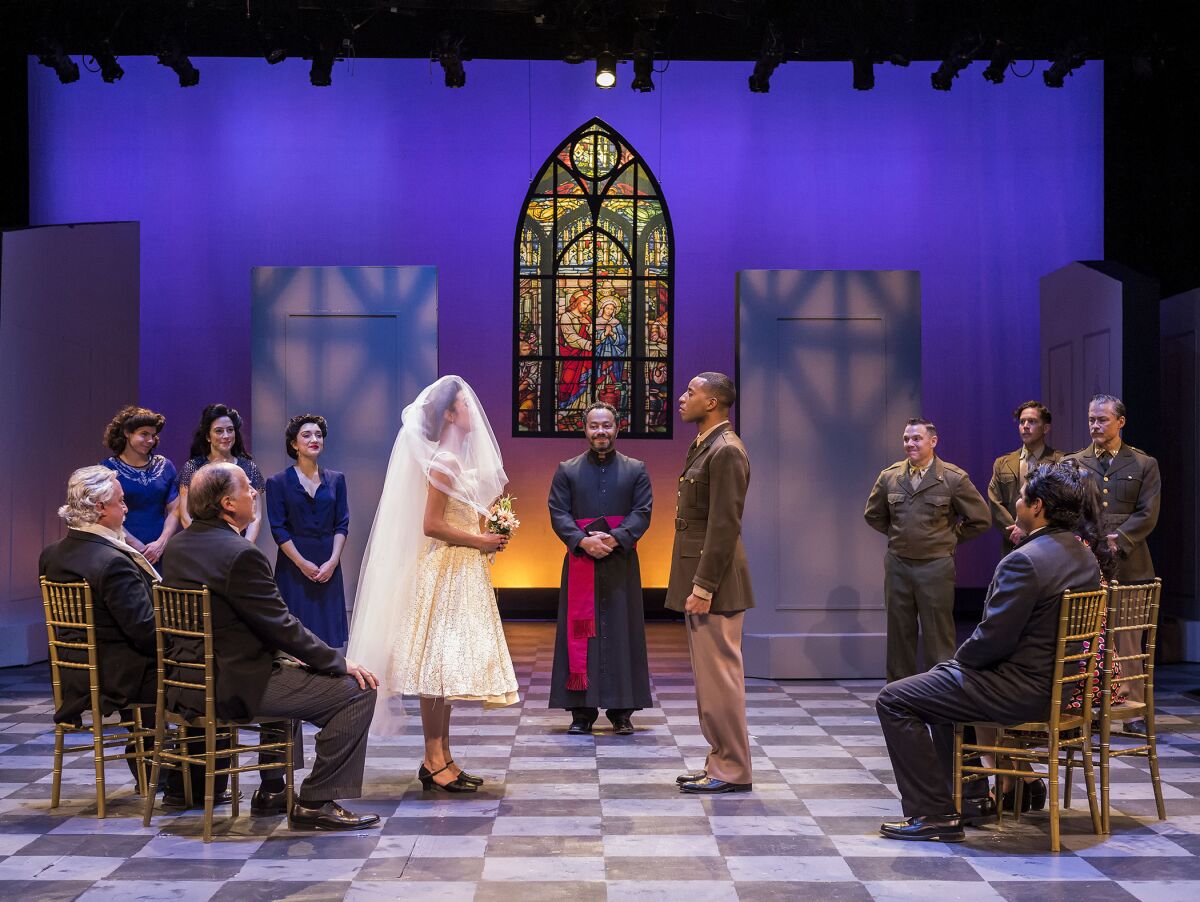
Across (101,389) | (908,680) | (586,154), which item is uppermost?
(586,154)

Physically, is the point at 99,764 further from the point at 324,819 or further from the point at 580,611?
the point at 580,611

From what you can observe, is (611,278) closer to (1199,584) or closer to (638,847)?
(1199,584)

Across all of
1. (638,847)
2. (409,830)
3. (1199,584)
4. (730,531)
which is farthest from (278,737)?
(1199,584)

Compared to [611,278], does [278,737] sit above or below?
below

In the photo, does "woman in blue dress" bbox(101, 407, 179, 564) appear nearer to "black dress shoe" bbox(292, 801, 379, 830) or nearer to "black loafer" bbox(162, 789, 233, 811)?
"black loafer" bbox(162, 789, 233, 811)

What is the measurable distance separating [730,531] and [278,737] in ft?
5.82

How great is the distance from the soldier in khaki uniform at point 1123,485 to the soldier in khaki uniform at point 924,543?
2.31 feet

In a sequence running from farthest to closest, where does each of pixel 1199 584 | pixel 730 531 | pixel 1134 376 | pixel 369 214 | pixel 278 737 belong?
pixel 369 214
pixel 1199 584
pixel 1134 376
pixel 730 531
pixel 278 737

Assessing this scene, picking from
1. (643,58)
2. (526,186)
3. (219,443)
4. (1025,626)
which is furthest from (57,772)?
(526,186)

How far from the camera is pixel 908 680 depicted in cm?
409

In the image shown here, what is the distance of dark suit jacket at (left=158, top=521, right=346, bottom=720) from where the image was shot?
399 cm

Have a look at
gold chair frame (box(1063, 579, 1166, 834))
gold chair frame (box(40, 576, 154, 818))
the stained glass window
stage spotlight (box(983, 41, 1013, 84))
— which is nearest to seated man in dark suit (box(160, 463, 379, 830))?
gold chair frame (box(40, 576, 154, 818))

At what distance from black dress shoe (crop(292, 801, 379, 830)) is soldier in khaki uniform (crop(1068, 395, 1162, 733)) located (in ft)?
13.3

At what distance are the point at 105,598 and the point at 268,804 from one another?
0.91 metres
